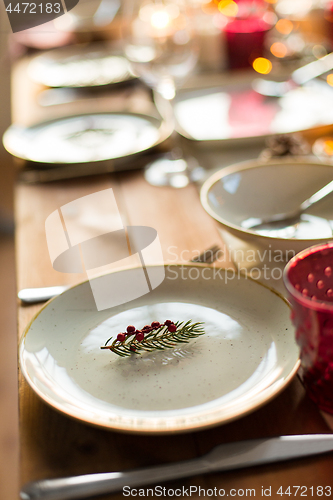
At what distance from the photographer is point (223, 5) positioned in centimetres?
168

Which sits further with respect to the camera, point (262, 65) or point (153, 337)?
point (262, 65)

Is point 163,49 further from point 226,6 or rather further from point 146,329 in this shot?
point 226,6

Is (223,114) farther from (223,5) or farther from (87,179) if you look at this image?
(223,5)

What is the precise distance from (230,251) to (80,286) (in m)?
0.21

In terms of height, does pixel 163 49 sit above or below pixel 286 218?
above

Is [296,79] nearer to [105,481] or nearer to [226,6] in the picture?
[226,6]

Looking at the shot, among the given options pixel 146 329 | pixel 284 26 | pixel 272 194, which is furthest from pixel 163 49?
pixel 146 329

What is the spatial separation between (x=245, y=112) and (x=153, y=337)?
0.71 meters

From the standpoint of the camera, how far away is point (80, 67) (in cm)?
144

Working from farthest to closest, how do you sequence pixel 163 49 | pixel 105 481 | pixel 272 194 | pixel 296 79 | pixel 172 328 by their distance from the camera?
pixel 296 79 → pixel 163 49 → pixel 272 194 → pixel 172 328 → pixel 105 481

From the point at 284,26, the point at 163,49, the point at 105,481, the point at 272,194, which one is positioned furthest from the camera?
the point at 284,26

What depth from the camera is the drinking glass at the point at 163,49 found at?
88cm

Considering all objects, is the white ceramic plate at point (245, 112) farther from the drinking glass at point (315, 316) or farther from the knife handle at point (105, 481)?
the knife handle at point (105, 481)

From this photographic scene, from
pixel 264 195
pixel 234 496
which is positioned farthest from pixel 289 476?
pixel 264 195
